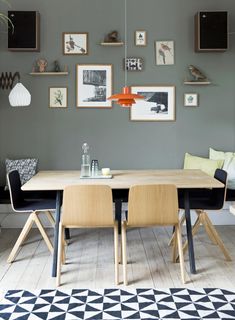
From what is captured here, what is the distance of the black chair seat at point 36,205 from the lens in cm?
381

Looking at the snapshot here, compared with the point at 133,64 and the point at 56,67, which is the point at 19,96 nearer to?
the point at 56,67

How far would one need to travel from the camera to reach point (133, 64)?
204 inches

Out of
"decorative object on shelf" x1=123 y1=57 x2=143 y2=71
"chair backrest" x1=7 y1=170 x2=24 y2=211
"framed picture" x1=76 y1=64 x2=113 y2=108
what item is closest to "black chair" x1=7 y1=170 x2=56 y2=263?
"chair backrest" x1=7 y1=170 x2=24 y2=211

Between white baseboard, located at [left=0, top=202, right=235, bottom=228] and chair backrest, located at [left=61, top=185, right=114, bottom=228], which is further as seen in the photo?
white baseboard, located at [left=0, top=202, right=235, bottom=228]

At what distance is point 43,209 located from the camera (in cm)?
380

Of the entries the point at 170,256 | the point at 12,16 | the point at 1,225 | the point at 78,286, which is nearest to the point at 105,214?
the point at 78,286

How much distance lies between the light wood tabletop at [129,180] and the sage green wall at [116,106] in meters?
1.06

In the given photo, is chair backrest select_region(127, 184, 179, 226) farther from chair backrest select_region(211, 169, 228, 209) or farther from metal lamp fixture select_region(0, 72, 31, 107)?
metal lamp fixture select_region(0, 72, 31, 107)

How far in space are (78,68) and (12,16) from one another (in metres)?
0.99

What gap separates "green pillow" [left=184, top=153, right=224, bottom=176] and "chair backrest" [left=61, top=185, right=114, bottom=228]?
190 cm

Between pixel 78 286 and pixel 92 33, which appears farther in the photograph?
pixel 92 33

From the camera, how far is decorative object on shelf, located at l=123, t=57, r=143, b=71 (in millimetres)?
5184

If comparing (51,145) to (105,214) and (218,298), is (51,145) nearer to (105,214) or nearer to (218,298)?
(105,214)

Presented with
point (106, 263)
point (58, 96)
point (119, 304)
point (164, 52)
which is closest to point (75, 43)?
point (58, 96)
